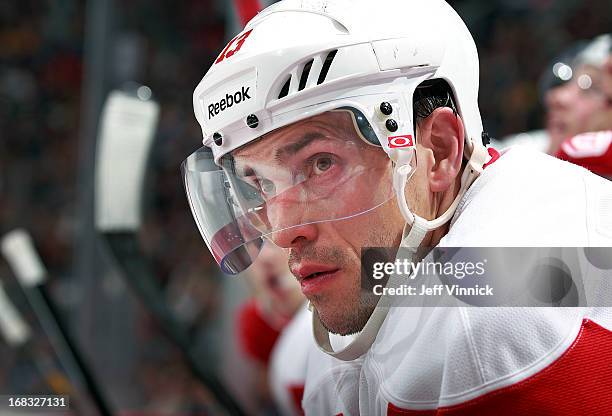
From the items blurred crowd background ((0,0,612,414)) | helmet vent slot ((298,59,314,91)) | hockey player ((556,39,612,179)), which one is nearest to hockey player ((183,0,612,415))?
helmet vent slot ((298,59,314,91))

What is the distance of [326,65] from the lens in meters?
0.94

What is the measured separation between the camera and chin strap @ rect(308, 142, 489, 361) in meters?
0.96

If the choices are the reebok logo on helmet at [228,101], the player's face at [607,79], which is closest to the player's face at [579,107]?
the player's face at [607,79]

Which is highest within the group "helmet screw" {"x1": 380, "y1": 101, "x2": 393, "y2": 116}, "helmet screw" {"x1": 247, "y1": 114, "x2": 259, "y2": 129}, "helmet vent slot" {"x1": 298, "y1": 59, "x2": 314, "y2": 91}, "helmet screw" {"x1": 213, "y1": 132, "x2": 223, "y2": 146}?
"helmet vent slot" {"x1": 298, "y1": 59, "x2": 314, "y2": 91}

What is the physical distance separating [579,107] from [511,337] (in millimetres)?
883

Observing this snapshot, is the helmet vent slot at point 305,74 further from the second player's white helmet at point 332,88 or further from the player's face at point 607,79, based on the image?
the player's face at point 607,79

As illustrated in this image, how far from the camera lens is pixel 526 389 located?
0.84 metres

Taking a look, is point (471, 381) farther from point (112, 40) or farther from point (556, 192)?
point (112, 40)

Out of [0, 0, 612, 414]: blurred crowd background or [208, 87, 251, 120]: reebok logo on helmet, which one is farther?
[0, 0, 612, 414]: blurred crowd background

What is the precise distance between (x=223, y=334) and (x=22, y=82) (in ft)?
4.92

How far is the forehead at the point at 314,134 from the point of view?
38.0 inches

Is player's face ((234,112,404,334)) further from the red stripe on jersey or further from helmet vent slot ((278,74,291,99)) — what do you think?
the red stripe on jersey

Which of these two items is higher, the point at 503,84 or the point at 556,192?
the point at 556,192

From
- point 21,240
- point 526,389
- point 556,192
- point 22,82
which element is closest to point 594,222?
point 556,192
